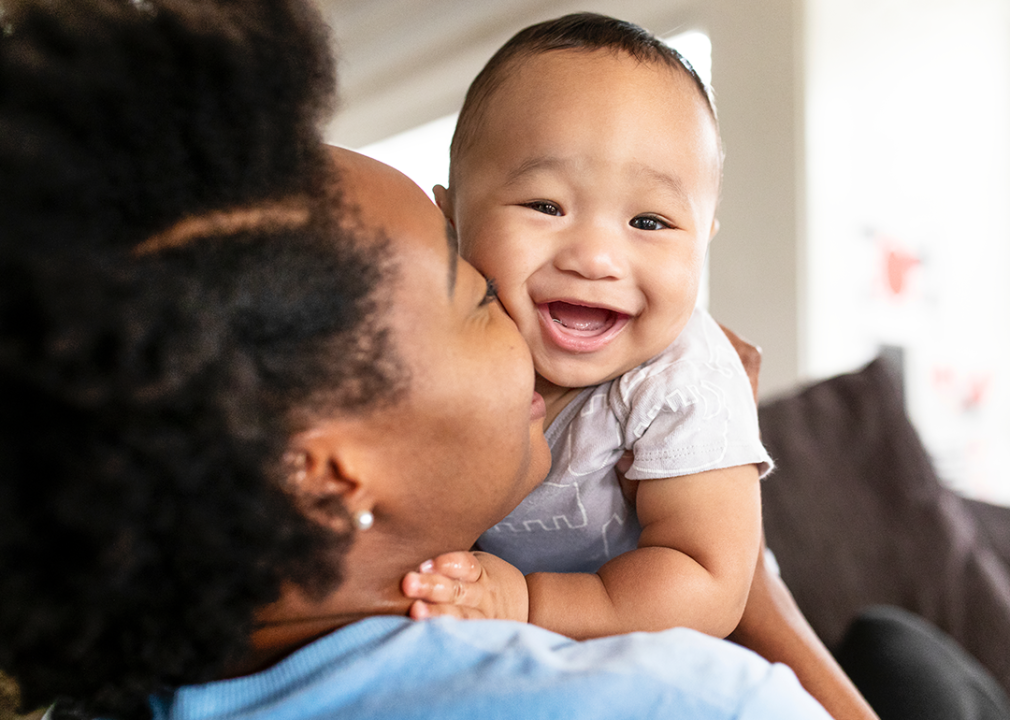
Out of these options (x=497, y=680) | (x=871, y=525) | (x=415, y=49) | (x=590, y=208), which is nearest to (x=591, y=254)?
(x=590, y=208)

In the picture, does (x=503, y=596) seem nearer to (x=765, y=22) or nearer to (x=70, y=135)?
(x=70, y=135)

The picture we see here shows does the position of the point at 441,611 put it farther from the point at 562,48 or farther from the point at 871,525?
the point at 871,525

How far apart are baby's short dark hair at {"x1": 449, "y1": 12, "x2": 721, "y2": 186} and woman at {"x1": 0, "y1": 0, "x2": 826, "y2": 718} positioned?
0.32 metres

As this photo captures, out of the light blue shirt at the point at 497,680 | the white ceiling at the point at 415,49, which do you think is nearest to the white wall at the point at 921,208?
the white ceiling at the point at 415,49

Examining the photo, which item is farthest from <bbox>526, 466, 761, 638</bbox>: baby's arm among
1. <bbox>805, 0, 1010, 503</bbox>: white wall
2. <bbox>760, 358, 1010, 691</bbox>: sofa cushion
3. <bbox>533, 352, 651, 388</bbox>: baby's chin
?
<bbox>805, 0, 1010, 503</bbox>: white wall

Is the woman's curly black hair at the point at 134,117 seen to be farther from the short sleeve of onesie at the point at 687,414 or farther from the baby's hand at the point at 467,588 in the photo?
the short sleeve of onesie at the point at 687,414

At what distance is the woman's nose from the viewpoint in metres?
0.86

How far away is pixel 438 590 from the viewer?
0.70 m

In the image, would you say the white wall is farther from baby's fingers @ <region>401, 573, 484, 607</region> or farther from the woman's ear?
the woman's ear

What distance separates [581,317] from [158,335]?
515 millimetres

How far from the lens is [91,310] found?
47cm

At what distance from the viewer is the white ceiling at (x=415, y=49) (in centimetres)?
398

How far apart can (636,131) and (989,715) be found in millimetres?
960

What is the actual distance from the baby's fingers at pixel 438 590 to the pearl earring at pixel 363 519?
91 millimetres
